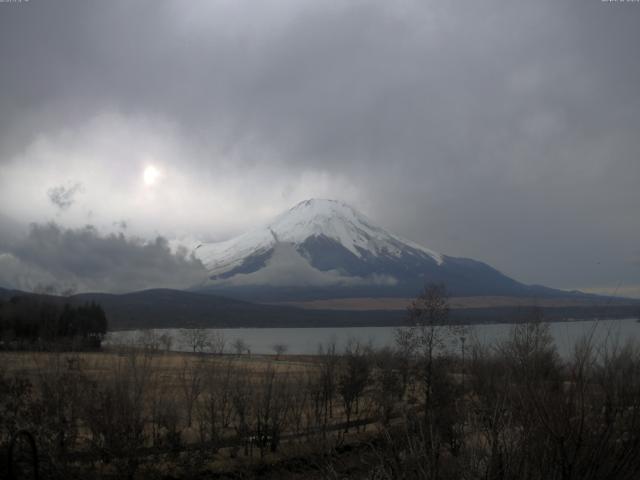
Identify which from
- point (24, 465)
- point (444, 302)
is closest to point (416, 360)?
point (444, 302)

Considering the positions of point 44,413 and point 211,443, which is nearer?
point 44,413

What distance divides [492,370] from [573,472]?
15.1m

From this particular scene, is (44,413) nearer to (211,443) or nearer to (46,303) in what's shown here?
(211,443)

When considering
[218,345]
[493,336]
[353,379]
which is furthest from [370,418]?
[218,345]

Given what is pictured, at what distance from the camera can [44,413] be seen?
1508cm

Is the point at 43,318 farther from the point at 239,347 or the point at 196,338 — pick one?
the point at 196,338

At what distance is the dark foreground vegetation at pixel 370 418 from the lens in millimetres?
5766

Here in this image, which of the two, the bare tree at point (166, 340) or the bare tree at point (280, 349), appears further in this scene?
the bare tree at point (280, 349)

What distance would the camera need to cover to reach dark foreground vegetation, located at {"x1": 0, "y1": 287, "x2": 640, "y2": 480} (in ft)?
18.9

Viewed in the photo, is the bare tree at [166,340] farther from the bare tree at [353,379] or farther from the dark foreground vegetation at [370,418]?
the bare tree at [353,379]

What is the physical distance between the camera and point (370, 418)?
31.5m

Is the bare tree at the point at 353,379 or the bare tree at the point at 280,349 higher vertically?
the bare tree at the point at 353,379

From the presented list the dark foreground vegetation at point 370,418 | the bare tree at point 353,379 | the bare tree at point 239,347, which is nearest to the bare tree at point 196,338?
the bare tree at point 239,347

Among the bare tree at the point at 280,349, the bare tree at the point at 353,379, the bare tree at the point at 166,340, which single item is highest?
the bare tree at the point at 166,340
